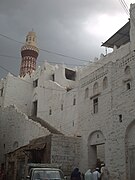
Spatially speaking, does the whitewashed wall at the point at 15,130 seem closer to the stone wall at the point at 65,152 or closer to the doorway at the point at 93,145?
the stone wall at the point at 65,152

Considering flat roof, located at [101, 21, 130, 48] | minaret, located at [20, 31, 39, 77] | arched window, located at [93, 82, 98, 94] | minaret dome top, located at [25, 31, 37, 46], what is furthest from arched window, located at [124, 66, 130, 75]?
minaret dome top, located at [25, 31, 37, 46]

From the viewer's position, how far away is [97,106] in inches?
802

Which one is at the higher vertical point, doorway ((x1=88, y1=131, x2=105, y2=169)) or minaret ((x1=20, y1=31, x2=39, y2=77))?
minaret ((x1=20, y1=31, x2=39, y2=77))

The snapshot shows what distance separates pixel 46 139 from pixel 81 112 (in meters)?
4.22

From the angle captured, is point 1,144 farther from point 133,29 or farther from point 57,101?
point 133,29

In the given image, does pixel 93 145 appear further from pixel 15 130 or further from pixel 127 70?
pixel 15 130

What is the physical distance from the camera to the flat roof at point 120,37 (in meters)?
27.0

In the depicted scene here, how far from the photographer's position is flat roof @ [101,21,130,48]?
27.0m

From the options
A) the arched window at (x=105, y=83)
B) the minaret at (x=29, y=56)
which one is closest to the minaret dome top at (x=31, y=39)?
the minaret at (x=29, y=56)

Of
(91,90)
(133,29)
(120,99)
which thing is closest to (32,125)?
(91,90)

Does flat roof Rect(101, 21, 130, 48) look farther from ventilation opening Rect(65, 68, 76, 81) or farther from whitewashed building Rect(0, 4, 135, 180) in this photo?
ventilation opening Rect(65, 68, 76, 81)

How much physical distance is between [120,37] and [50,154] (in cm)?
1571

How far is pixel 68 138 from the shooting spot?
20.1 meters

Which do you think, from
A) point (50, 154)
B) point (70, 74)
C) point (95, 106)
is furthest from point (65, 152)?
point (70, 74)
